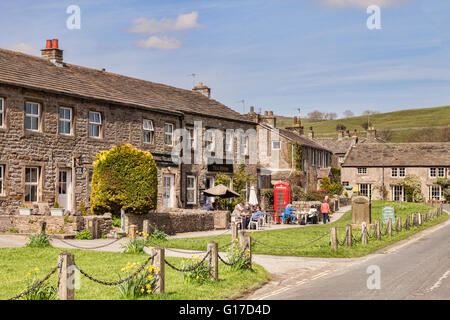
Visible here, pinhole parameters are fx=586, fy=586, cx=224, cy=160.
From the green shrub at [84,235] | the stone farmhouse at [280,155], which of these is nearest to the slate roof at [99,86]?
the green shrub at [84,235]

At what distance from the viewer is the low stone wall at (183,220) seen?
1019 inches

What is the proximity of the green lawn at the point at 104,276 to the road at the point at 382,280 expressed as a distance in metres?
0.71

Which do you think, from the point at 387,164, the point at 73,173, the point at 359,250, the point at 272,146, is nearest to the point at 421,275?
the point at 359,250

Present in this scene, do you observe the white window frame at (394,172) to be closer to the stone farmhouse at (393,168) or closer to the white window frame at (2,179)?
the stone farmhouse at (393,168)

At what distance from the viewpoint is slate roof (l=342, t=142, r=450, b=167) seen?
6800 centimetres

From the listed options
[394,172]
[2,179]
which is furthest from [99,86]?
[394,172]

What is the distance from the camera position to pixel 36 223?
23.5 m

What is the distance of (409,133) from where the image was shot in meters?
143

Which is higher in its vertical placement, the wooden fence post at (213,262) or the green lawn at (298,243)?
the wooden fence post at (213,262)

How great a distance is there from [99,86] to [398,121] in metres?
143

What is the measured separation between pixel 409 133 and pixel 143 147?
396ft

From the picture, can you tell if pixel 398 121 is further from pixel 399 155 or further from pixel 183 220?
pixel 183 220

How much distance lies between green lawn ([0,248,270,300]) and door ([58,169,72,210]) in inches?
392

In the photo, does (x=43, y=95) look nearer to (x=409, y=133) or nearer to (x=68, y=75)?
(x=68, y=75)
